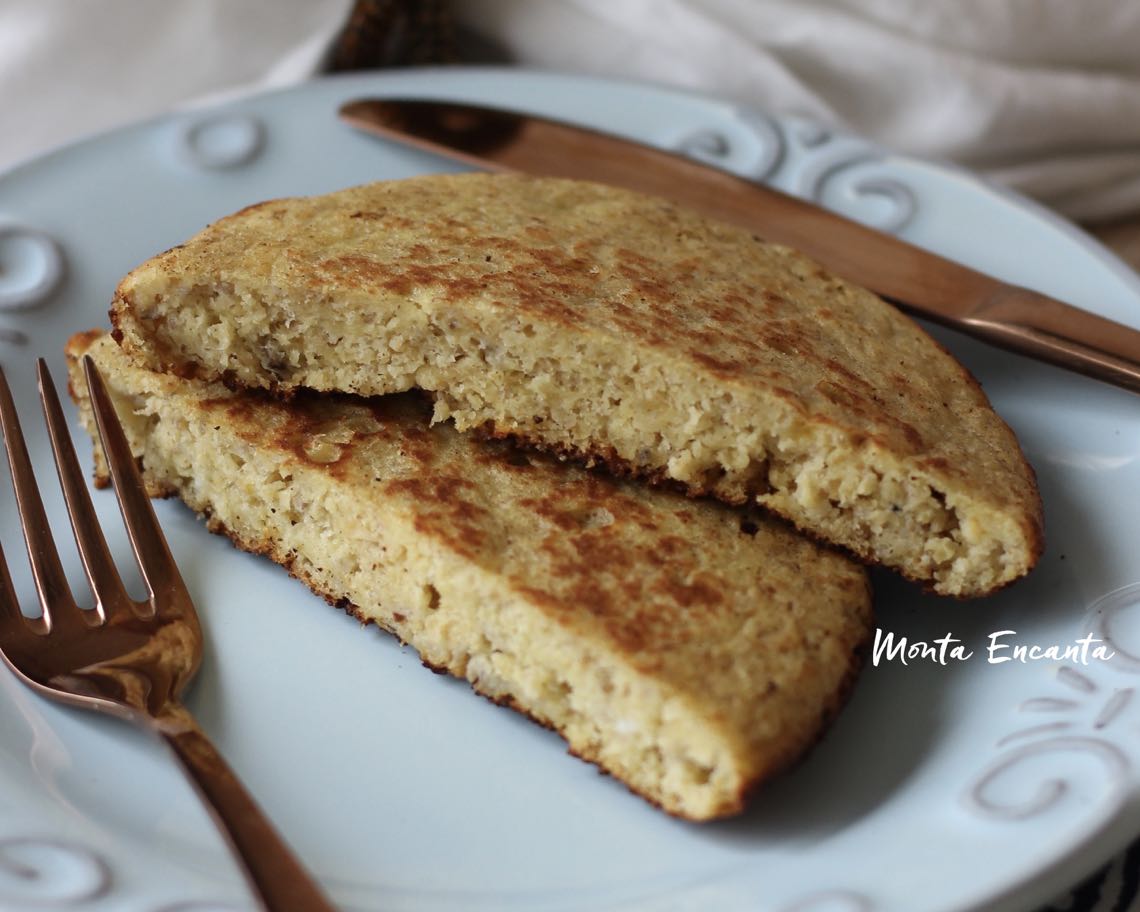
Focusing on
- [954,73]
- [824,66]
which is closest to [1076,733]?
[954,73]

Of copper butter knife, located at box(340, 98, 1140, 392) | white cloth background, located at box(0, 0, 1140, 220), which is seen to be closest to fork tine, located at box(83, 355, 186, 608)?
copper butter knife, located at box(340, 98, 1140, 392)

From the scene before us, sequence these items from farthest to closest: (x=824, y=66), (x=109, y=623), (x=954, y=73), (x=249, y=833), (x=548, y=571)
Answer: (x=824, y=66), (x=954, y=73), (x=109, y=623), (x=548, y=571), (x=249, y=833)

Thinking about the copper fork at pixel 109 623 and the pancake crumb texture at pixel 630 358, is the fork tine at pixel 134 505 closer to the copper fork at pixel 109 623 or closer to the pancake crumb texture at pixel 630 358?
Result: the copper fork at pixel 109 623

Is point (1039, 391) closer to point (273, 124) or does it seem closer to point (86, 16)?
point (273, 124)

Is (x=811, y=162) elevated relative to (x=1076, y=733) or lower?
elevated

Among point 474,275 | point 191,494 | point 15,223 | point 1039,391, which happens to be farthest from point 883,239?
point 15,223

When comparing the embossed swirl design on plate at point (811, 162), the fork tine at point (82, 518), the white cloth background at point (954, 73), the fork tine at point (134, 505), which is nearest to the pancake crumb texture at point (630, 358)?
the fork tine at point (134, 505)

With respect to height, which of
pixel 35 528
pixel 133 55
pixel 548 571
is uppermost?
pixel 133 55

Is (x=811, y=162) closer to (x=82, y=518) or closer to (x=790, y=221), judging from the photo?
(x=790, y=221)
